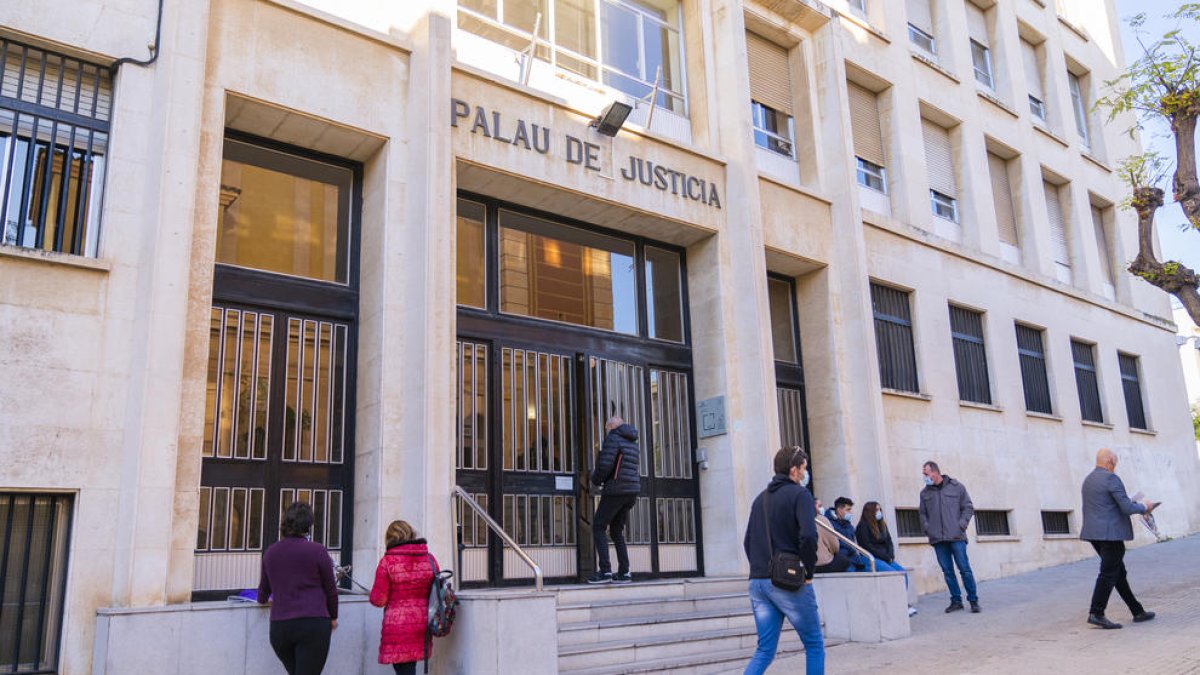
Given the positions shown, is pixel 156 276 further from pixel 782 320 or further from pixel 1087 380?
pixel 1087 380

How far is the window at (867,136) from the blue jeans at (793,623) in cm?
1121

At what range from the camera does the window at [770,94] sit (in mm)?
14914

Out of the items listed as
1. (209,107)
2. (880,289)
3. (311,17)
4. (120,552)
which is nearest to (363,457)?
(120,552)

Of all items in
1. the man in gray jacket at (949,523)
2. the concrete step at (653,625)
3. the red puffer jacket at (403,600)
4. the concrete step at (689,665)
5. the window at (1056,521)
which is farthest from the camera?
the window at (1056,521)

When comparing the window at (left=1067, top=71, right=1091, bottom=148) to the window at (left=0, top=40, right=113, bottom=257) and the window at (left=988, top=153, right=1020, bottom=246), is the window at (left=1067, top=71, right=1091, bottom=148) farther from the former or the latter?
the window at (left=0, top=40, right=113, bottom=257)

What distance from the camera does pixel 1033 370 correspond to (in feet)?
59.8

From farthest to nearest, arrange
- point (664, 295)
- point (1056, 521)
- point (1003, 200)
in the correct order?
point (1003, 200)
point (1056, 521)
point (664, 295)

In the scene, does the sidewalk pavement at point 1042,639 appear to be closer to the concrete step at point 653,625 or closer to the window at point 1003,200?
the concrete step at point 653,625

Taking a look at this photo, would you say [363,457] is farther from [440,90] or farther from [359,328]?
[440,90]

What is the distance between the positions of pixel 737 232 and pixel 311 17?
6.11m

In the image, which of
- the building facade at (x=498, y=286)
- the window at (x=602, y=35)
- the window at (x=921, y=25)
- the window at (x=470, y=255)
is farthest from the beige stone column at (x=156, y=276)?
the window at (x=921, y=25)

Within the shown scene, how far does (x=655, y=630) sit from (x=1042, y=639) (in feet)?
11.9

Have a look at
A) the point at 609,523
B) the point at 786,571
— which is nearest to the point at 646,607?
the point at 609,523

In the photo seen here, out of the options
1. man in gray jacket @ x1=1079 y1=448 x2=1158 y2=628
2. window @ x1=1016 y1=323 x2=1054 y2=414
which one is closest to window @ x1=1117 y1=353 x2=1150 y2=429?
window @ x1=1016 y1=323 x2=1054 y2=414
